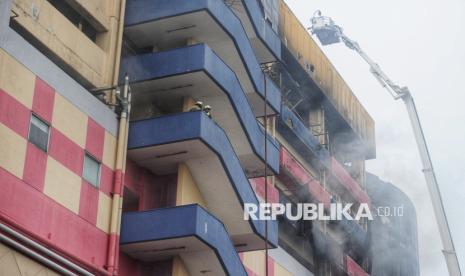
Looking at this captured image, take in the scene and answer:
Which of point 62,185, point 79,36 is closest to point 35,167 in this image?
point 62,185

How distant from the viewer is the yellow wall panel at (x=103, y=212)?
29812mm

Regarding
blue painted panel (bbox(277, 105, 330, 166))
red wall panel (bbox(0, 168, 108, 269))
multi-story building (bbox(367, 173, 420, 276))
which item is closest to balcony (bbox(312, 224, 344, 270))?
blue painted panel (bbox(277, 105, 330, 166))

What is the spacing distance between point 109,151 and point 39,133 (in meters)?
3.96

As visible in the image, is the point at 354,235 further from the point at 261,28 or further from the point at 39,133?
the point at 39,133

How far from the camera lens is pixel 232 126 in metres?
36.6

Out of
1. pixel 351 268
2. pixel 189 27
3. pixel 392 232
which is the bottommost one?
pixel 351 268

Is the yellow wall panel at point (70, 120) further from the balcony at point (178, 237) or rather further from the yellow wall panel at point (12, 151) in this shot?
the balcony at point (178, 237)

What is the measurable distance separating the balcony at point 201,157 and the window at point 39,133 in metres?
4.95

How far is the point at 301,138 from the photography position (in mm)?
51562

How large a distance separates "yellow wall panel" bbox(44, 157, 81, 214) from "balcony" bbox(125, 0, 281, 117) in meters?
8.11

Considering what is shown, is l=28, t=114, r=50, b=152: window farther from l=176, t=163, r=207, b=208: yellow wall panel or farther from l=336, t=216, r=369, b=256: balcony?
l=336, t=216, r=369, b=256: balcony

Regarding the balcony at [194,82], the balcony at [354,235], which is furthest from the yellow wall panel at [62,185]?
the balcony at [354,235]

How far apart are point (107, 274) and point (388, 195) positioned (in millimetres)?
48395

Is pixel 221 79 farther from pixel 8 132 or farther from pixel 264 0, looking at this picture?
pixel 264 0
